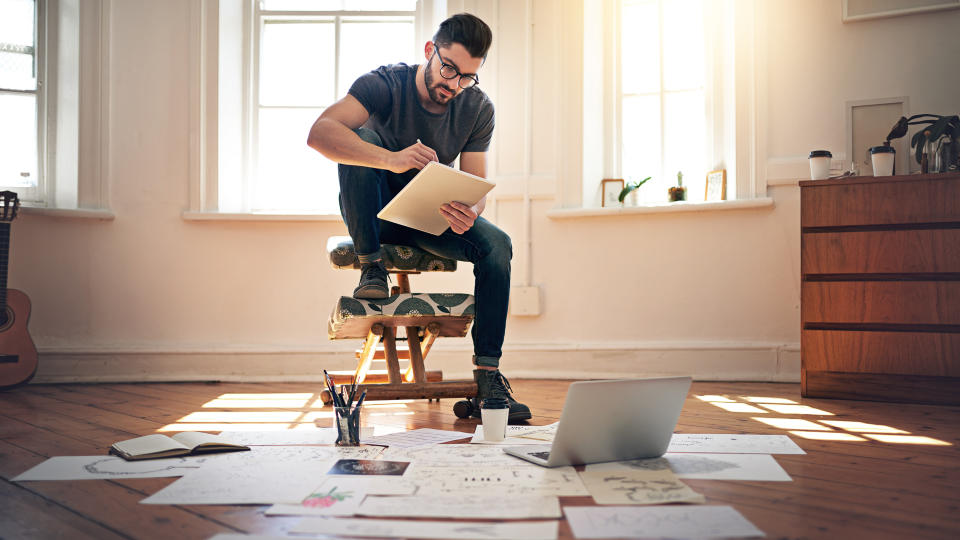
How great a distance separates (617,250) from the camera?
3.21 meters

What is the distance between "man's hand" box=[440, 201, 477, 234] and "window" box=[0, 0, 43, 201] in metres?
2.51

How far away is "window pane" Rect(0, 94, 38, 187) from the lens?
336 cm

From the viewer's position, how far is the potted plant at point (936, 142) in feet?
8.25

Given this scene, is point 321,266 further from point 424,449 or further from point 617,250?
point 424,449

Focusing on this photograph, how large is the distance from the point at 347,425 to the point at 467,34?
1070 mm

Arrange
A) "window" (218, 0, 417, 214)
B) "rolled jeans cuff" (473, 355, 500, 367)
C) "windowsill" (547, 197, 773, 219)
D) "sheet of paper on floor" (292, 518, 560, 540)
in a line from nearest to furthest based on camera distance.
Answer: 1. "sheet of paper on floor" (292, 518, 560, 540)
2. "rolled jeans cuff" (473, 355, 500, 367)
3. "windowsill" (547, 197, 773, 219)
4. "window" (218, 0, 417, 214)

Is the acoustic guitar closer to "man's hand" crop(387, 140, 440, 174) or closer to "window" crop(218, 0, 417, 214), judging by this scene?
"window" crop(218, 0, 417, 214)

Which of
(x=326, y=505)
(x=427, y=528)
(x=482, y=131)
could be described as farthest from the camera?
(x=482, y=131)

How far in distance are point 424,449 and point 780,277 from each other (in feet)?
6.93

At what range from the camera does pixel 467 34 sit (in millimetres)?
1904

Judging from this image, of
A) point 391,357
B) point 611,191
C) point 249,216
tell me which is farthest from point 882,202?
point 249,216

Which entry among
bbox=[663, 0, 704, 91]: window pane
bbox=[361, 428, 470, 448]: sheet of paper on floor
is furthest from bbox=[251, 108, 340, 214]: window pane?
bbox=[361, 428, 470, 448]: sheet of paper on floor

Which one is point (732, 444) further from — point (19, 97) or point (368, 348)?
point (19, 97)

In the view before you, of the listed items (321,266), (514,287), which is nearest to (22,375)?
(321,266)
